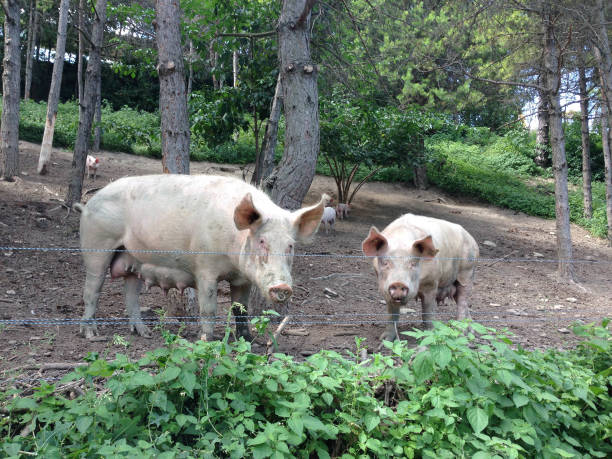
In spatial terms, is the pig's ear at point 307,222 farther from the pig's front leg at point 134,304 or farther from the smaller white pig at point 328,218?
the smaller white pig at point 328,218

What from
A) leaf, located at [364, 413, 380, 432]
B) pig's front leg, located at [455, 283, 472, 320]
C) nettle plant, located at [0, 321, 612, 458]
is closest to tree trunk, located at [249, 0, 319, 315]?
pig's front leg, located at [455, 283, 472, 320]

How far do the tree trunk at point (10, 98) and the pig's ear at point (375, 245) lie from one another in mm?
9524

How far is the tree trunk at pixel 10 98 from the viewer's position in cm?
1113

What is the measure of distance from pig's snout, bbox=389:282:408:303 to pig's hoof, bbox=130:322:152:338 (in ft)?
7.69

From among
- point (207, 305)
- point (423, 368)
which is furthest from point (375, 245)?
point (423, 368)

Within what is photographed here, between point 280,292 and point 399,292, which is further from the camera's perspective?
point 399,292

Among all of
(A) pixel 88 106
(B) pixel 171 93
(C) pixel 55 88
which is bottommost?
(B) pixel 171 93

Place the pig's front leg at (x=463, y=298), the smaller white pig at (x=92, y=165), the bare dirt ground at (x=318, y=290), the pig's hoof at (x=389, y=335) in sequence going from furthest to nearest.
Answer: the smaller white pig at (x=92, y=165), the pig's front leg at (x=463, y=298), the pig's hoof at (x=389, y=335), the bare dirt ground at (x=318, y=290)

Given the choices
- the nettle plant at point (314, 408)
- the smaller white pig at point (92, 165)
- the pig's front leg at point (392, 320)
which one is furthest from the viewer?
the smaller white pig at point (92, 165)

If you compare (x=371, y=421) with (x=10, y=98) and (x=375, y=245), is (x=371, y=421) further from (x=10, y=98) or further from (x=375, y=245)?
(x=10, y=98)

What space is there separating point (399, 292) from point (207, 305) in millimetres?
1731

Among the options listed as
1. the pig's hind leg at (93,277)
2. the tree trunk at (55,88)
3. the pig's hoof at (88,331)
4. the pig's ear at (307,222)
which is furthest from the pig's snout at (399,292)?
the tree trunk at (55,88)

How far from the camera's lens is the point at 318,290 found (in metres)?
7.88

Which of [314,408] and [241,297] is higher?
[241,297]
